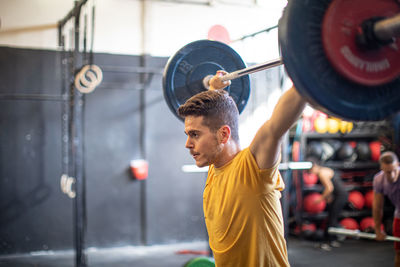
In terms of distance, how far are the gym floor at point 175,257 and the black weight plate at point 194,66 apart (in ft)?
9.95

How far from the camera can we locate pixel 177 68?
220cm

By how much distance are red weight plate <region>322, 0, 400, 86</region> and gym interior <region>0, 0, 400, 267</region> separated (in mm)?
3516

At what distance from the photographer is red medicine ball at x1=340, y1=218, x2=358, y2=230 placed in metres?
6.21

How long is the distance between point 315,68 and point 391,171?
9.91ft

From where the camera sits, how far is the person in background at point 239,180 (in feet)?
4.29

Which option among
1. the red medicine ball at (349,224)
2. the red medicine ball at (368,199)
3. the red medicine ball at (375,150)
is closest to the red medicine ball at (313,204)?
the red medicine ball at (349,224)

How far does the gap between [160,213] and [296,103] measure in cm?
Result: 479

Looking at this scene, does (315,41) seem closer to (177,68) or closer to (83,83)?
(177,68)

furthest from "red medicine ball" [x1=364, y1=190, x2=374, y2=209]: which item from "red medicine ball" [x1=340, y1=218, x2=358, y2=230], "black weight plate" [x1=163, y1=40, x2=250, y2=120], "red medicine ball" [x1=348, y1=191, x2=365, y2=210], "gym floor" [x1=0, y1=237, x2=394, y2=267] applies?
"black weight plate" [x1=163, y1=40, x2=250, y2=120]

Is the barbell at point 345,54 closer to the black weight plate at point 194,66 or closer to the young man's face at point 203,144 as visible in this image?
the young man's face at point 203,144

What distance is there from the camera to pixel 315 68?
1.09 metres

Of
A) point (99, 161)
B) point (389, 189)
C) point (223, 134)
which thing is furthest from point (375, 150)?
point (223, 134)

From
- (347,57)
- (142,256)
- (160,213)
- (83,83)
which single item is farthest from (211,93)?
(160,213)

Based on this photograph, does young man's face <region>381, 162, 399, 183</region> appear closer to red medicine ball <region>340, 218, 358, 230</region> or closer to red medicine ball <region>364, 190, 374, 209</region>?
red medicine ball <region>340, 218, 358, 230</region>
